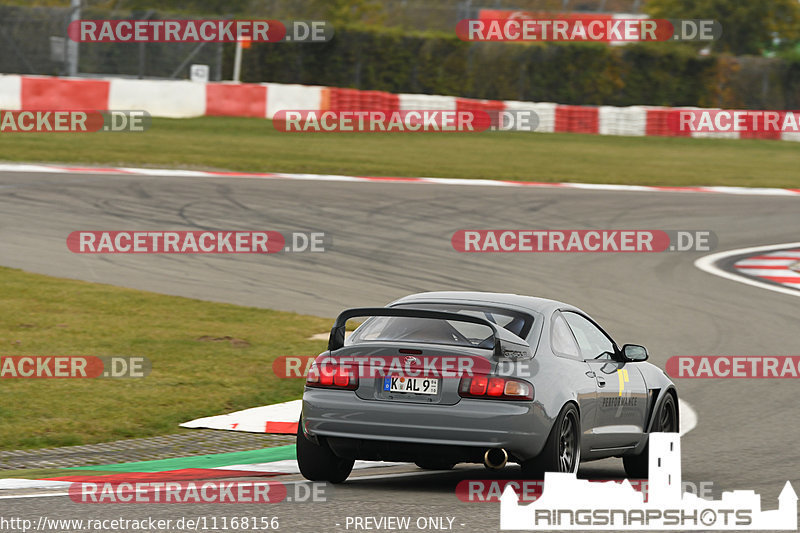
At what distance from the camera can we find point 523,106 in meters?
35.2

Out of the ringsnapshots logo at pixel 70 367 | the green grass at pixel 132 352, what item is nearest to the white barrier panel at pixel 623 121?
the green grass at pixel 132 352

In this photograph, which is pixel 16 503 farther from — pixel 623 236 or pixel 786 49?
pixel 786 49

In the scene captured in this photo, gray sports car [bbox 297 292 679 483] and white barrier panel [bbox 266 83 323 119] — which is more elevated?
white barrier panel [bbox 266 83 323 119]

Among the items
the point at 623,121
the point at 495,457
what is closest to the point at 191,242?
the point at 495,457

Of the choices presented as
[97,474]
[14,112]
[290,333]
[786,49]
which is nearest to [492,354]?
[97,474]

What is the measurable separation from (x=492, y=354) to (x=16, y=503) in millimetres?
2728

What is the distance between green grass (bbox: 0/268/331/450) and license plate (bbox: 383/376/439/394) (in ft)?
9.64

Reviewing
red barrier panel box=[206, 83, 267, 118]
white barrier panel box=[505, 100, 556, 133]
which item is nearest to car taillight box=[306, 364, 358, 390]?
red barrier panel box=[206, 83, 267, 118]

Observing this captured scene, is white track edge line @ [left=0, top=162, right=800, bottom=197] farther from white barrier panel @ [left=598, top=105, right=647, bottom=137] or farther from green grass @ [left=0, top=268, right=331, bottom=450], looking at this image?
white barrier panel @ [left=598, top=105, right=647, bottom=137]

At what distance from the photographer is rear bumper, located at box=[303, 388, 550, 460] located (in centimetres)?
739

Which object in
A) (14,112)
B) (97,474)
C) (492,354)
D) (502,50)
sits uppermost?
(502,50)

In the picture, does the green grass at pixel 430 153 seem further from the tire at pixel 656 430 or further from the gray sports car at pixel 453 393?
the gray sports car at pixel 453 393

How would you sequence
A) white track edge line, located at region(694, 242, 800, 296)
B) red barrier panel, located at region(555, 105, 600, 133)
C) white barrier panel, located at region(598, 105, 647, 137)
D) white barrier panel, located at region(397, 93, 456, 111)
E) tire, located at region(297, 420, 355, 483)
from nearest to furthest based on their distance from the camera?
1. tire, located at region(297, 420, 355, 483)
2. white track edge line, located at region(694, 242, 800, 296)
3. white barrier panel, located at region(397, 93, 456, 111)
4. white barrier panel, located at region(598, 105, 647, 137)
5. red barrier panel, located at region(555, 105, 600, 133)

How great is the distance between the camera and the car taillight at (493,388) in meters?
7.43
